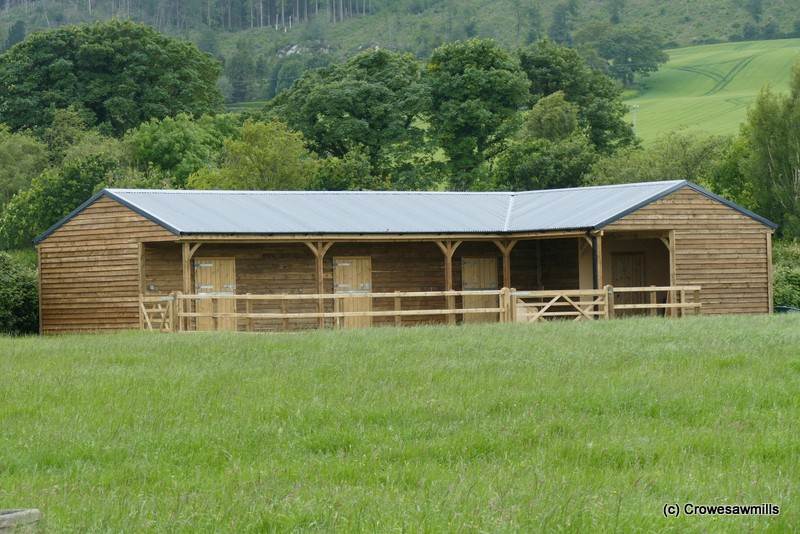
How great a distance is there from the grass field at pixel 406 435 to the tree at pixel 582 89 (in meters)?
58.7

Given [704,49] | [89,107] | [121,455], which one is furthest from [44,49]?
[704,49]

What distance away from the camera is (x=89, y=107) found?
79688 mm

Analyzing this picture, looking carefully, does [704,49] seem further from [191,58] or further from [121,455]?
[121,455]

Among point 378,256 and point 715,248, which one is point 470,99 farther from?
point 715,248

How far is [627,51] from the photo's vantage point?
483 ft

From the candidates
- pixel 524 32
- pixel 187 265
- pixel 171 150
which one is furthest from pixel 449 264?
pixel 524 32

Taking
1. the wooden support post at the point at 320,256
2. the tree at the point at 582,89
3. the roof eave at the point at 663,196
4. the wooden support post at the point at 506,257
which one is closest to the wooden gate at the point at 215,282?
the wooden support post at the point at 320,256

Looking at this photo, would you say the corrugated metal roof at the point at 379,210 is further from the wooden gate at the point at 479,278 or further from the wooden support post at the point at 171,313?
the wooden support post at the point at 171,313

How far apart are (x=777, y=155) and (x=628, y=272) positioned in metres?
17.7

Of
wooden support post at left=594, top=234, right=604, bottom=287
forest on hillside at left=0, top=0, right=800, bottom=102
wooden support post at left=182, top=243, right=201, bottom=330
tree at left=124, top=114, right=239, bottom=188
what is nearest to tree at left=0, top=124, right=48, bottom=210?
tree at left=124, top=114, right=239, bottom=188

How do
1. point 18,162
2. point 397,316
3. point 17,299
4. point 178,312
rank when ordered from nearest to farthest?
1. point 178,312
2. point 397,316
3. point 17,299
4. point 18,162

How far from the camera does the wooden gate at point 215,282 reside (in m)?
33.3

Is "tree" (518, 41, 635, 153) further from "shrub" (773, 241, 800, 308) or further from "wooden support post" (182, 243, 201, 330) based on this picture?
"wooden support post" (182, 243, 201, 330)

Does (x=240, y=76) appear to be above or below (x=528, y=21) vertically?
below
